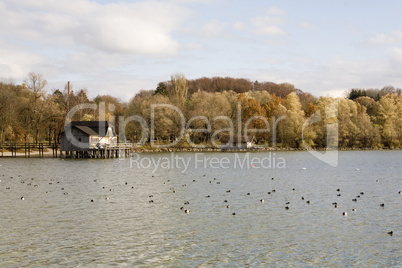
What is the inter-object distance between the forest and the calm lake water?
2534 inches

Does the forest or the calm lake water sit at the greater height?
the forest

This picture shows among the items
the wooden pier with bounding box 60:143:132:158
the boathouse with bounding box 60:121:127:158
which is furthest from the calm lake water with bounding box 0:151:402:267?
the boathouse with bounding box 60:121:127:158

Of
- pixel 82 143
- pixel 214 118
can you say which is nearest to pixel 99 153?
pixel 82 143

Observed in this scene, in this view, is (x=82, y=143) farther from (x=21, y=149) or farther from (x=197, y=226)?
(x=197, y=226)

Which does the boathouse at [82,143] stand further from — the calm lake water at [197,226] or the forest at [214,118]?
the calm lake water at [197,226]

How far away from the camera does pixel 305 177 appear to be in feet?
175

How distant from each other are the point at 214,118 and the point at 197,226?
3810 inches

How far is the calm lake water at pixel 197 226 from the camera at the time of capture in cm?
1866

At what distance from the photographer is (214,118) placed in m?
121

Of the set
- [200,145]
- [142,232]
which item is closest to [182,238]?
[142,232]

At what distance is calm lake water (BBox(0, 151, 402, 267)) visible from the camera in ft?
61.2

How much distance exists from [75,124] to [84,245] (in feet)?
243

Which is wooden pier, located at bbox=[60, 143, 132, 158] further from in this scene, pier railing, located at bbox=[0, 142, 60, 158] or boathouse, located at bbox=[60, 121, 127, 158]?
pier railing, located at bbox=[0, 142, 60, 158]

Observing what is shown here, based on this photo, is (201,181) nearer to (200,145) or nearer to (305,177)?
(305,177)
